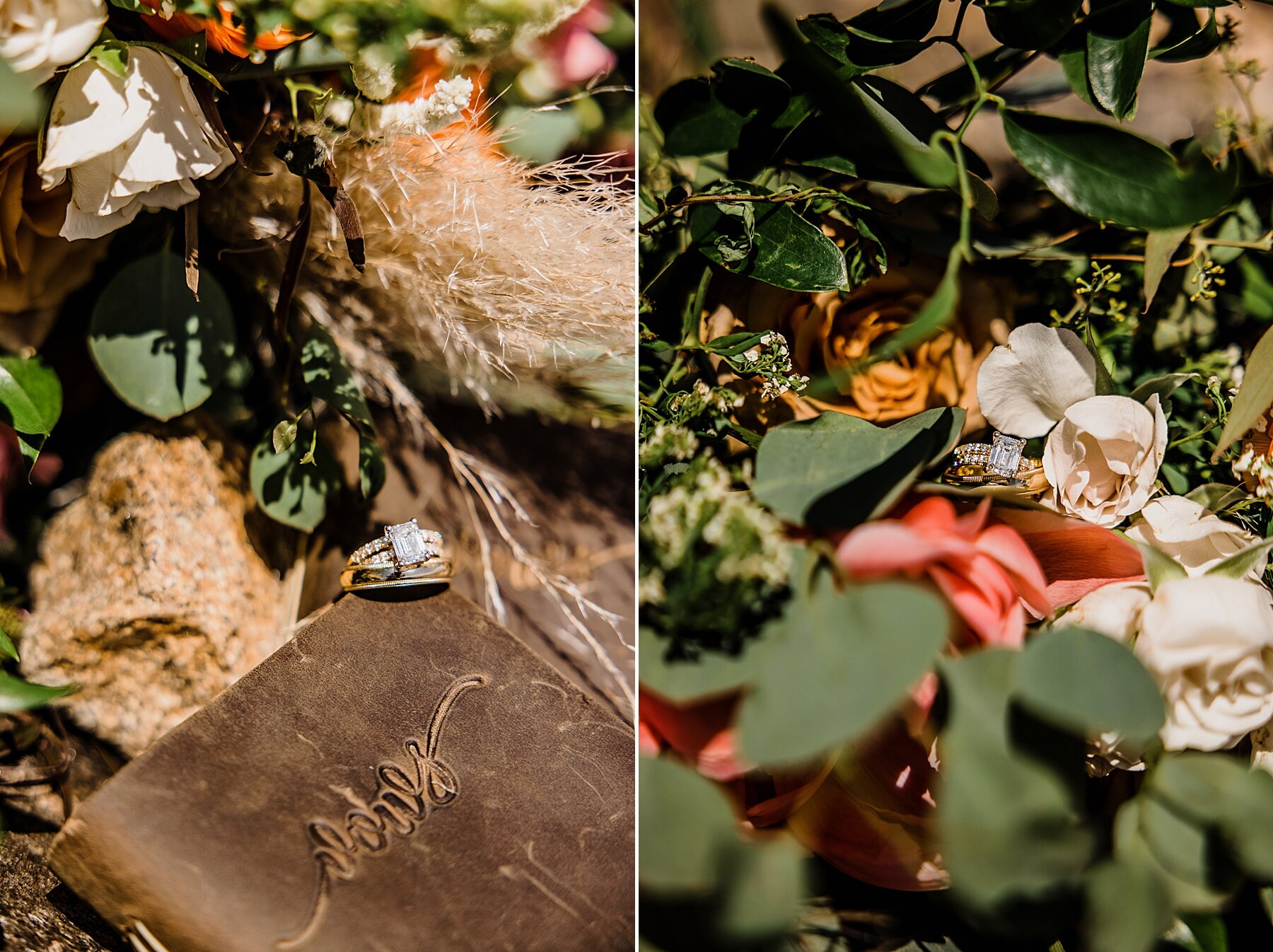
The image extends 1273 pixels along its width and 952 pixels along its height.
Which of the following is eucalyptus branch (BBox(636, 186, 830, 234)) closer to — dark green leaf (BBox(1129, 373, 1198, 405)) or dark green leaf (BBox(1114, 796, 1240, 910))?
dark green leaf (BBox(1129, 373, 1198, 405))

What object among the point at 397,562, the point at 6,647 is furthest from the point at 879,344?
the point at 6,647

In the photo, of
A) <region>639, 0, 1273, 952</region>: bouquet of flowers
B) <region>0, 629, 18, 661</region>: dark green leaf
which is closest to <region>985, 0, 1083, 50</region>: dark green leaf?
<region>639, 0, 1273, 952</region>: bouquet of flowers

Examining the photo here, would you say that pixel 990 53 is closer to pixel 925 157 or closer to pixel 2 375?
pixel 925 157

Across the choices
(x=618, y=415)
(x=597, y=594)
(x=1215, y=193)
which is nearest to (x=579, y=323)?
(x=618, y=415)

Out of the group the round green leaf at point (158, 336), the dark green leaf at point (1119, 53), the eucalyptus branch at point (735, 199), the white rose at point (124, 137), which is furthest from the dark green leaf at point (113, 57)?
the dark green leaf at point (1119, 53)

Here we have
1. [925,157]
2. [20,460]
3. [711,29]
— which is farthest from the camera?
[20,460]

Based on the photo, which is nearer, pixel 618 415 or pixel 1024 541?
pixel 1024 541
